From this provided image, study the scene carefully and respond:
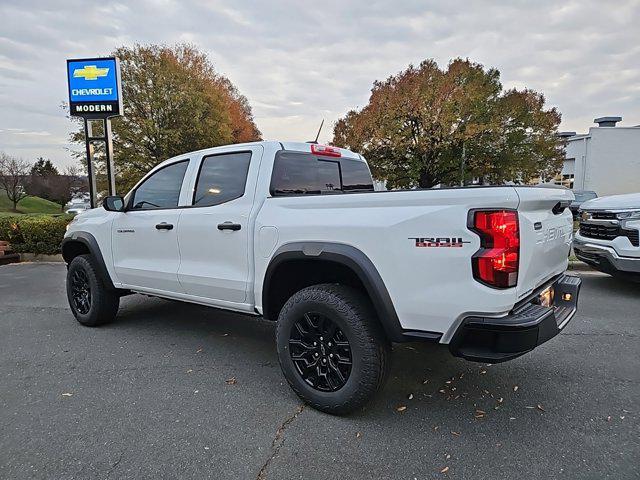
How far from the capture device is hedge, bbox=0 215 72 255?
10125mm

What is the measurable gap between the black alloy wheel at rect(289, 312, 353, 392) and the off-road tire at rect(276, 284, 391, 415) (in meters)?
0.04

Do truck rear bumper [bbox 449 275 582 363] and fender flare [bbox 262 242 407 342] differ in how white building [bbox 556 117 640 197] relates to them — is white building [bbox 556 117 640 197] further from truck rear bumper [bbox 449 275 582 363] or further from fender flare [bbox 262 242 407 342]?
fender flare [bbox 262 242 407 342]

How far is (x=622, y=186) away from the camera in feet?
94.8

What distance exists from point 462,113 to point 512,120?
2.65 metres

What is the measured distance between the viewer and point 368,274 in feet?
8.45

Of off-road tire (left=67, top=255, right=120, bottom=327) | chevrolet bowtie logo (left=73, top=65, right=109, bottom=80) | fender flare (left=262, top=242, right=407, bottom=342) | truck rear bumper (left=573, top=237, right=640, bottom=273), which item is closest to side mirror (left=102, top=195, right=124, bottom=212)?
Result: off-road tire (left=67, top=255, right=120, bottom=327)

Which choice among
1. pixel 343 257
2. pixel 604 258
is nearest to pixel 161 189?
pixel 343 257

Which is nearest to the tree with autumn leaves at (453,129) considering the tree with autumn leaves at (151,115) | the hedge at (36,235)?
the tree with autumn leaves at (151,115)

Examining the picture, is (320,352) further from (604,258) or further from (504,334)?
(604,258)

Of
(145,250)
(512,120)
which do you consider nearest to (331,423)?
(145,250)

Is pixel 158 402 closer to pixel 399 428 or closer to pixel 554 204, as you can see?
pixel 399 428

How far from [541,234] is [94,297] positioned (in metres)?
4.36

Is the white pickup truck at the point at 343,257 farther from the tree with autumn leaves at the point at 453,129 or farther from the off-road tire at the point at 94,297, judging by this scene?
the tree with autumn leaves at the point at 453,129

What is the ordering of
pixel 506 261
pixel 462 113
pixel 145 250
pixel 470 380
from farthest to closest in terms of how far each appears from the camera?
1. pixel 462 113
2. pixel 145 250
3. pixel 470 380
4. pixel 506 261
